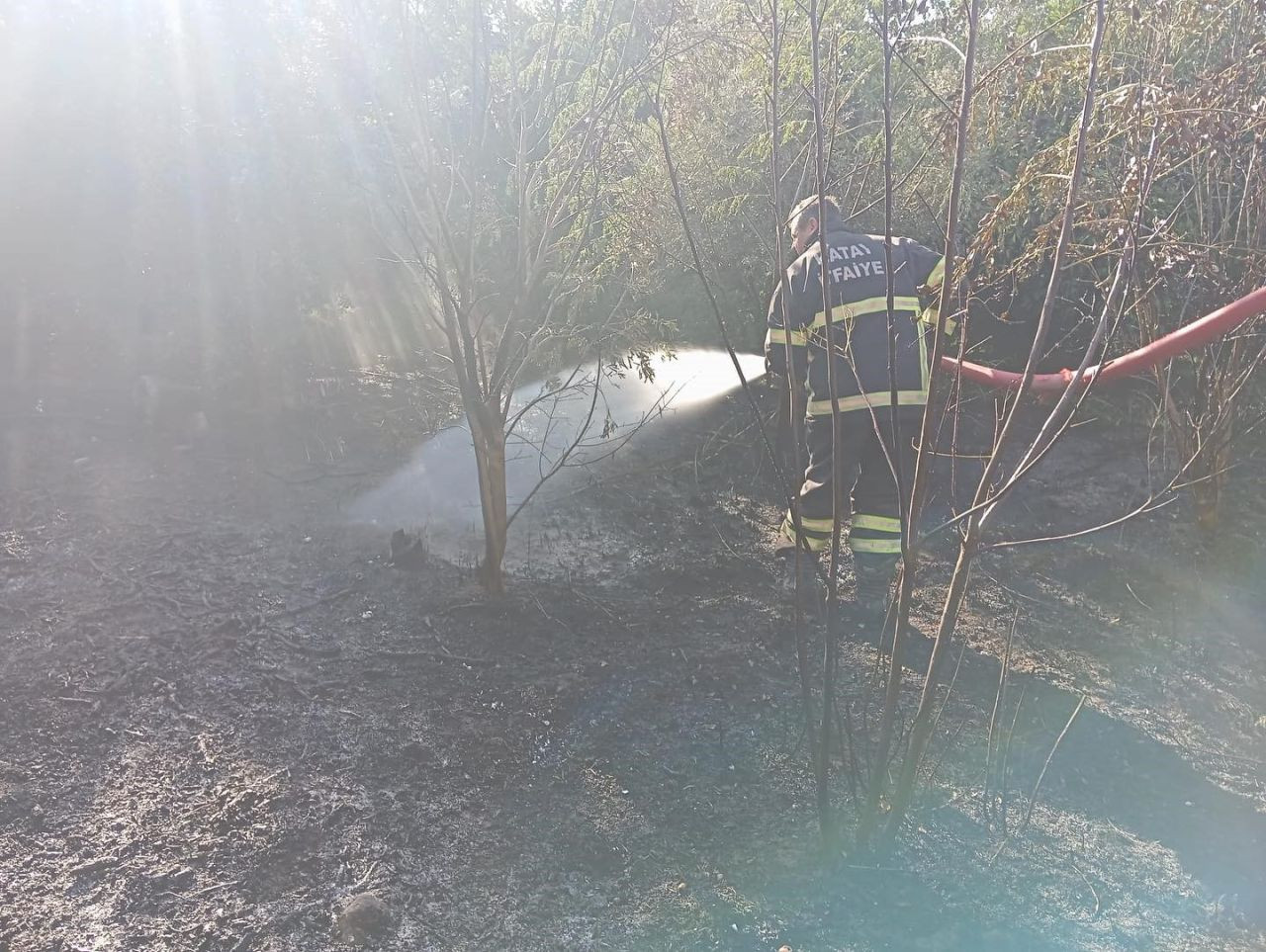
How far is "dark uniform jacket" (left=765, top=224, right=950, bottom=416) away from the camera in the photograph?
3.51 meters

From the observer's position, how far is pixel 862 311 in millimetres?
3689

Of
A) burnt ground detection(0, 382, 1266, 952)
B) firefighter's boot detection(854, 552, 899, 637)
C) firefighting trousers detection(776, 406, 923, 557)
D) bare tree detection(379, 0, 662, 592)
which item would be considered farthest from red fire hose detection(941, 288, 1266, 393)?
bare tree detection(379, 0, 662, 592)

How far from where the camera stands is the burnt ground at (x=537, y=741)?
2.16 m

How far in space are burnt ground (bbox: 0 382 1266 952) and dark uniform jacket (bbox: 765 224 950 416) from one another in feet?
3.22

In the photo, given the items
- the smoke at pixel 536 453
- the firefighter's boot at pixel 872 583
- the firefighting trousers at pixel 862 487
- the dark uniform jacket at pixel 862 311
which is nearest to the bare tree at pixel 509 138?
the smoke at pixel 536 453

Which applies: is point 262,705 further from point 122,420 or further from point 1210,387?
point 1210,387

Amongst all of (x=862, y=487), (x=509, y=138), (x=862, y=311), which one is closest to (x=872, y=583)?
(x=862, y=487)

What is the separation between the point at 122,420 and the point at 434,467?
1.57 meters

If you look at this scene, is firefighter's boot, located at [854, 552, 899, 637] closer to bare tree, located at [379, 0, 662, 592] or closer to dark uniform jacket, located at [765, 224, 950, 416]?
dark uniform jacket, located at [765, 224, 950, 416]

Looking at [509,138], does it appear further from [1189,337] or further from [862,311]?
[1189,337]

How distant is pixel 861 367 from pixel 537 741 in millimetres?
2054

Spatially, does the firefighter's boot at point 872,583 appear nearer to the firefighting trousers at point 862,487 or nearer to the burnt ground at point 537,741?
the firefighting trousers at point 862,487

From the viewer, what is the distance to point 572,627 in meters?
3.46

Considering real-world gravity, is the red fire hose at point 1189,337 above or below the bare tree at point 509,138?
below
